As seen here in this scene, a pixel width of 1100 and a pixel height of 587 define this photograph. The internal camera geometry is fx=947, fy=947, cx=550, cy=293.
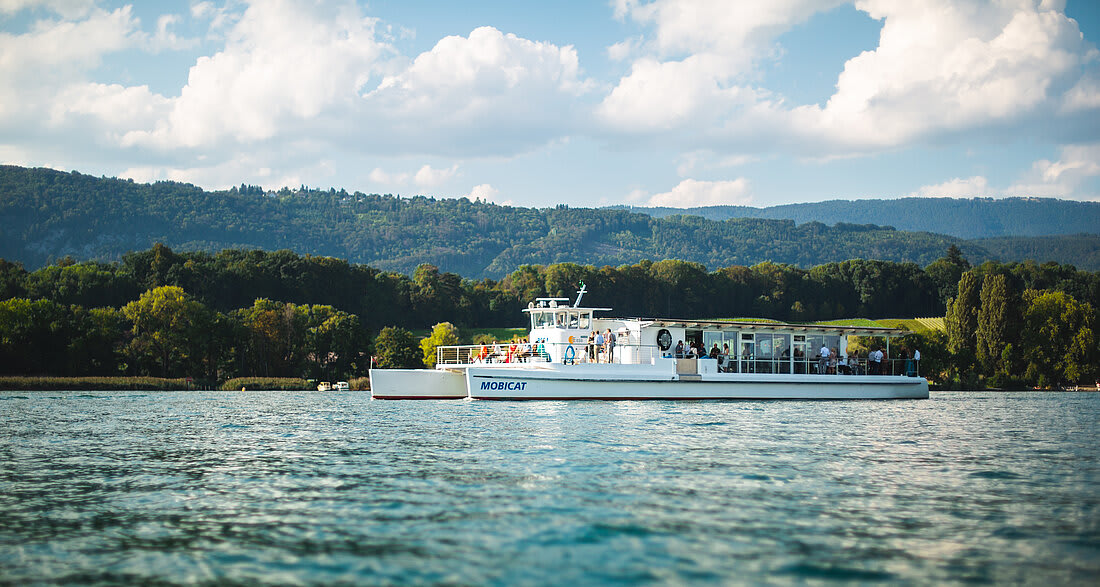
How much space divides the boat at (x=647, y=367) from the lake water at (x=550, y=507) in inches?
536

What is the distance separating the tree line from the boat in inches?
1666

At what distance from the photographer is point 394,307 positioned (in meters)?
131

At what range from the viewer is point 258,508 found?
40.8 feet

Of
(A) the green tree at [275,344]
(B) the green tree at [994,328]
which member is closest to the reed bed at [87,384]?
(A) the green tree at [275,344]

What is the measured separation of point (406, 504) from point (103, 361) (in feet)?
238

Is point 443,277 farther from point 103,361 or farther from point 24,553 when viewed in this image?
point 24,553

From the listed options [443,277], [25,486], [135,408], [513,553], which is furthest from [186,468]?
[443,277]

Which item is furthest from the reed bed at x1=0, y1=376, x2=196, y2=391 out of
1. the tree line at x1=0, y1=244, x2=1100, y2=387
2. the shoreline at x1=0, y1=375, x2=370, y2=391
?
the tree line at x1=0, y1=244, x2=1100, y2=387

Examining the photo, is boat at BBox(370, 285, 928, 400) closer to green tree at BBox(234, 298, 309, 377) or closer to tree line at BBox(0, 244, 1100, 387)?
tree line at BBox(0, 244, 1100, 387)

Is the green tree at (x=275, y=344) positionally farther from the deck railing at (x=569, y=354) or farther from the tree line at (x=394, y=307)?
the deck railing at (x=569, y=354)

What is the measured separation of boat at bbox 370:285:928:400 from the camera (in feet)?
125

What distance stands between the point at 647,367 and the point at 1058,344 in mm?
60169

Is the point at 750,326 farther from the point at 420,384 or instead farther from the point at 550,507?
the point at 550,507

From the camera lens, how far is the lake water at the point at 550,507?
29.8ft
